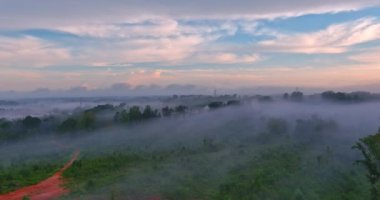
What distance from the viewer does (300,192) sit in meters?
33.2

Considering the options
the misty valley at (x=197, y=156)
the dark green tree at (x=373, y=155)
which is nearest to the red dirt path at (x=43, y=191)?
the misty valley at (x=197, y=156)

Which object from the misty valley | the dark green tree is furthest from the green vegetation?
the dark green tree

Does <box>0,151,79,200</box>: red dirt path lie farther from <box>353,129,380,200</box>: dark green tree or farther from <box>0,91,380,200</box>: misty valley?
<box>353,129,380,200</box>: dark green tree

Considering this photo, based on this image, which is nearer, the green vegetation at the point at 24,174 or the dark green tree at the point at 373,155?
the dark green tree at the point at 373,155

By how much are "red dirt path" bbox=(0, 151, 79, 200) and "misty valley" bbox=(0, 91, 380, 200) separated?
0.51 ft

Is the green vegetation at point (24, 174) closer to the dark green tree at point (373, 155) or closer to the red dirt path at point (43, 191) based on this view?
the red dirt path at point (43, 191)

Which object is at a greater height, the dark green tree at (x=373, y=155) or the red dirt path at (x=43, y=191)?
the dark green tree at (x=373, y=155)

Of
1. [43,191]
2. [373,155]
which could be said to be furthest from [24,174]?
[373,155]

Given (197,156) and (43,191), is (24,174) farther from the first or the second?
(197,156)

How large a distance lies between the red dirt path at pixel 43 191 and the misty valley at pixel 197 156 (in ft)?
0.51

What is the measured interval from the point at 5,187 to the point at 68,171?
8003 mm

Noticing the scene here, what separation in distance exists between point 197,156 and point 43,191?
21233 mm

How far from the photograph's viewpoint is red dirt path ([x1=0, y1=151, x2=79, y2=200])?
35594mm

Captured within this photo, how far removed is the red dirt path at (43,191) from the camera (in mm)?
35594
